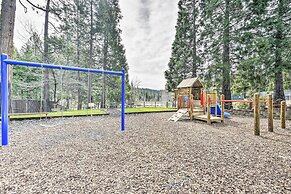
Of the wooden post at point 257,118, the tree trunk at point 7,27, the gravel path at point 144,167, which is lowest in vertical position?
the gravel path at point 144,167

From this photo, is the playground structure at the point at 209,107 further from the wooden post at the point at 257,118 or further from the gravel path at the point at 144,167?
the gravel path at the point at 144,167

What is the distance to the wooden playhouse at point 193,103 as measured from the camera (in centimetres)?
660

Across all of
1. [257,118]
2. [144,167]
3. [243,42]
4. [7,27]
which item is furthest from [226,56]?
[7,27]

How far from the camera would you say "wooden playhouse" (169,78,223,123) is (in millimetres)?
6604

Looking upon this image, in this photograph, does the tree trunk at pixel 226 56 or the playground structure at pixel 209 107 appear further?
the tree trunk at pixel 226 56

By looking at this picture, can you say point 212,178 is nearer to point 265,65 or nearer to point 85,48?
point 265,65

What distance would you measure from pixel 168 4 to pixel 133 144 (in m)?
9.28

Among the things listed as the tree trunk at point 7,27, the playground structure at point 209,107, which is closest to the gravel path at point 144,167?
the playground structure at point 209,107

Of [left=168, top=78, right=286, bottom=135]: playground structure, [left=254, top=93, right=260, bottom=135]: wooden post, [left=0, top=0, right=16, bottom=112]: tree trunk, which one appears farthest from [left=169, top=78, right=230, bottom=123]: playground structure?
[left=0, top=0, right=16, bottom=112]: tree trunk

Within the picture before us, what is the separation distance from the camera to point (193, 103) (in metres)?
7.71

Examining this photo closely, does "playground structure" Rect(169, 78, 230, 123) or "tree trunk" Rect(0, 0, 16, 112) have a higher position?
"tree trunk" Rect(0, 0, 16, 112)

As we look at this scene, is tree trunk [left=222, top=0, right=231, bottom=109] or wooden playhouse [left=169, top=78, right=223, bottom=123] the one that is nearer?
wooden playhouse [left=169, top=78, right=223, bottom=123]

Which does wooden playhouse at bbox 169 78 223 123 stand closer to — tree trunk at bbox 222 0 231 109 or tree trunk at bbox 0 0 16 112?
tree trunk at bbox 222 0 231 109

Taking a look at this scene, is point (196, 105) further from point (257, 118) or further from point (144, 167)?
point (144, 167)
